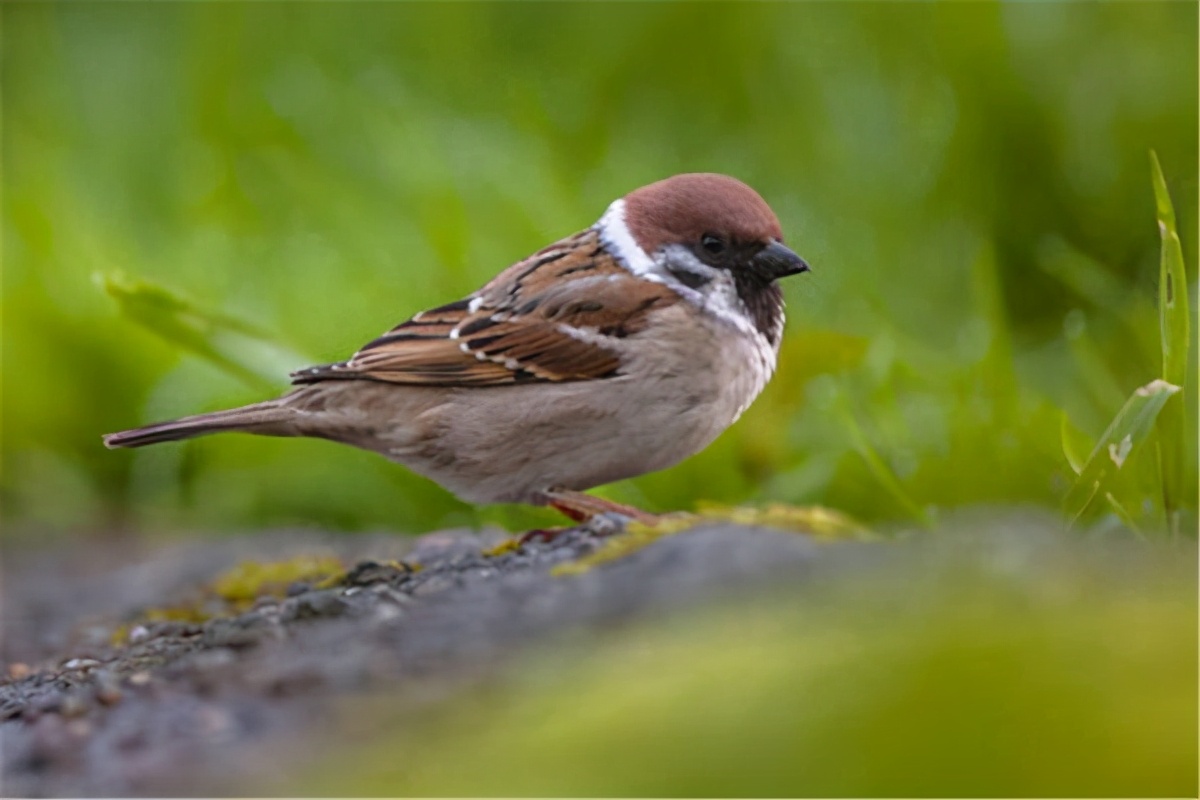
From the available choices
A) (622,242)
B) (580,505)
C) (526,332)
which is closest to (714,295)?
(622,242)

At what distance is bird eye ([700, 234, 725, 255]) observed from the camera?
324 cm

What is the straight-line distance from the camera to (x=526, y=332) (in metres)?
3.26

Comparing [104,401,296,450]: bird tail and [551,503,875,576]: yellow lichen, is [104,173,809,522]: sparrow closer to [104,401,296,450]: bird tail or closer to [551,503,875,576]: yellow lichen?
[104,401,296,450]: bird tail

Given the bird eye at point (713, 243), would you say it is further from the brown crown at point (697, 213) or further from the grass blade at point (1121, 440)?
the grass blade at point (1121, 440)

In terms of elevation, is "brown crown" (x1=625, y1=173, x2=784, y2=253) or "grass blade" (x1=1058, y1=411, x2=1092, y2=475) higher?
"brown crown" (x1=625, y1=173, x2=784, y2=253)

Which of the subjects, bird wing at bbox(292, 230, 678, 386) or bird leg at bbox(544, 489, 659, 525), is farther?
bird wing at bbox(292, 230, 678, 386)

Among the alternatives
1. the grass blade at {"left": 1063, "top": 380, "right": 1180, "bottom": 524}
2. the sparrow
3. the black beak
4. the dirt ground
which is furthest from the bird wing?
the grass blade at {"left": 1063, "top": 380, "right": 1180, "bottom": 524}

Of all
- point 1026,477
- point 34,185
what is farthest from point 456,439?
point 34,185

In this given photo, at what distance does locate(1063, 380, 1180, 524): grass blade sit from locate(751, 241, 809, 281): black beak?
81 centimetres

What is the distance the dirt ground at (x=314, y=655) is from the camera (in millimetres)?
1728

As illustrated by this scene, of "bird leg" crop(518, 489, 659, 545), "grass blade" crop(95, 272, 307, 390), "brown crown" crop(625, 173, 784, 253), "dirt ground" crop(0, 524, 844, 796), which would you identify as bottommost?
"dirt ground" crop(0, 524, 844, 796)

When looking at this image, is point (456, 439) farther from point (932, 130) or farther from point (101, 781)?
point (932, 130)

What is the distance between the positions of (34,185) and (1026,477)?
13.1 ft

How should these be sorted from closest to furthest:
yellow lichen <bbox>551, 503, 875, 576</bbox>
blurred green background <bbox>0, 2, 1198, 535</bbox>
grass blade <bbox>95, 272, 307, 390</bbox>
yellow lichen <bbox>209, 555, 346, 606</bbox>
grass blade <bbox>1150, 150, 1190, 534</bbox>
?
yellow lichen <bbox>551, 503, 875, 576</bbox> → grass blade <bbox>1150, 150, 1190, 534</bbox> → yellow lichen <bbox>209, 555, 346, 606</bbox> → grass blade <bbox>95, 272, 307, 390</bbox> → blurred green background <bbox>0, 2, 1198, 535</bbox>
